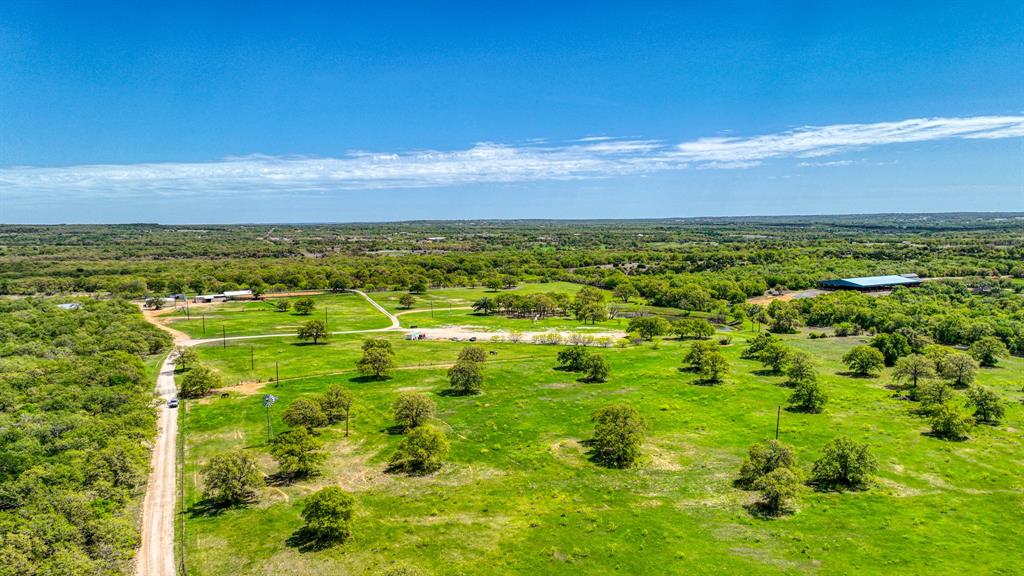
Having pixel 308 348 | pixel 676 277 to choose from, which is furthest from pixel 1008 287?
pixel 308 348

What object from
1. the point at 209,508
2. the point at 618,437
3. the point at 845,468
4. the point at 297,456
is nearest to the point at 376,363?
the point at 297,456

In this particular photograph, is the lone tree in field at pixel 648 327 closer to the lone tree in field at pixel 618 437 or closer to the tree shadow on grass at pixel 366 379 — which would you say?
the tree shadow on grass at pixel 366 379

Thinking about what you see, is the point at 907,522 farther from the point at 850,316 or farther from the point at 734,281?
the point at 734,281

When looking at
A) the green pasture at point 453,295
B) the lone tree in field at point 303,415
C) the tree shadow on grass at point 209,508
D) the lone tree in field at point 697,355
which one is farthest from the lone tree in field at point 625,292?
the tree shadow on grass at point 209,508

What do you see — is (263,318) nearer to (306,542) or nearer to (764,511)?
(306,542)

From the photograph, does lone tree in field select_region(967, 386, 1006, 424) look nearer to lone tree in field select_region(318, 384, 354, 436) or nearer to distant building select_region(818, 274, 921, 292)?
lone tree in field select_region(318, 384, 354, 436)

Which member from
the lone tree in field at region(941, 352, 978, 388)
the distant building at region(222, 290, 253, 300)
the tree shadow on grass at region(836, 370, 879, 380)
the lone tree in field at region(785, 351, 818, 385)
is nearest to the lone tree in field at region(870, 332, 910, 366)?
the tree shadow on grass at region(836, 370, 879, 380)

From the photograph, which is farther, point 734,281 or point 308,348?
point 734,281
